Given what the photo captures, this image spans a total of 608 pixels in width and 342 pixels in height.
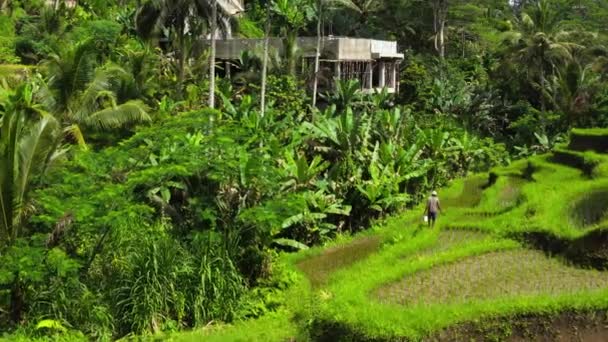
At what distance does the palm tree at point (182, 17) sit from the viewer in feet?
76.3

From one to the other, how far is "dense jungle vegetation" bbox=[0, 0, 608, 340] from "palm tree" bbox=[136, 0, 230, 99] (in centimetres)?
8

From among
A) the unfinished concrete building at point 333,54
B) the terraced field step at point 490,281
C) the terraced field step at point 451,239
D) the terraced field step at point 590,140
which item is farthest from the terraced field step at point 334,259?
the unfinished concrete building at point 333,54

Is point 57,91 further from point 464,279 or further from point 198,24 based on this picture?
point 464,279

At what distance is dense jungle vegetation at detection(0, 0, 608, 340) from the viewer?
45.3ft

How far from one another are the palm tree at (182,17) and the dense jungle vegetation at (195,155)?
8 centimetres

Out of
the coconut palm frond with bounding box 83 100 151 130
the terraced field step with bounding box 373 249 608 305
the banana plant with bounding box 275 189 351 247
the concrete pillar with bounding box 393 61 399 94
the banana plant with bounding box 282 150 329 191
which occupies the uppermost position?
the concrete pillar with bounding box 393 61 399 94

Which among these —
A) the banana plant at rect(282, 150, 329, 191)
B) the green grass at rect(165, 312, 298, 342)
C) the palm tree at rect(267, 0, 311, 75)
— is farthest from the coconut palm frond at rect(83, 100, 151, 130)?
the palm tree at rect(267, 0, 311, 75)

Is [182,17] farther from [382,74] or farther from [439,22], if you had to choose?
[439,22]

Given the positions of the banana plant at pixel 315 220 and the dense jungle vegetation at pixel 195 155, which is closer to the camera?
the dense jungle vegetation at pixel 195 155

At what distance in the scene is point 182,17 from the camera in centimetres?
2391

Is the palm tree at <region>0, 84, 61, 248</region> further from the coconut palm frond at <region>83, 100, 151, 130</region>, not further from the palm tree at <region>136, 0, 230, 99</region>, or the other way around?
the palm tree at <region>136, 0, 230, 99</region>

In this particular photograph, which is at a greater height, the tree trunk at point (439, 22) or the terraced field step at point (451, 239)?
the tree trunk at point (439, 22)

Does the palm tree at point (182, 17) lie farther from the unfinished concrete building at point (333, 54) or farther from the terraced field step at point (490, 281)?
the terraced field step at point (490, 281)

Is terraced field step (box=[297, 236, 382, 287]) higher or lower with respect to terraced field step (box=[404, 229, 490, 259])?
lower
